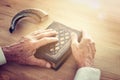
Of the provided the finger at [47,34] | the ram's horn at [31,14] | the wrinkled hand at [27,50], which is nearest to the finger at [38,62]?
the wrinkled hand at [27,50]

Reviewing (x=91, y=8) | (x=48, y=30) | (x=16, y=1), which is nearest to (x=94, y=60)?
(x=48, y=30)

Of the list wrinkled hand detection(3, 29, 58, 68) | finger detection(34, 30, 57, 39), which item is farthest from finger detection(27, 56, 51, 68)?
finger detection(34, 30, 57, 39)

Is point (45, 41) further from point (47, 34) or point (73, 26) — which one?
point (73, 26)

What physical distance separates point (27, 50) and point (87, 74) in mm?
253

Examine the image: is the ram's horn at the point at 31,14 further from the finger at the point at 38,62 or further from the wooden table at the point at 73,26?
the finger at the point at 38,62

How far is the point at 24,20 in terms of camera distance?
1188 mm

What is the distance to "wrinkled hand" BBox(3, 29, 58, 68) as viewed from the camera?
96 centimetres

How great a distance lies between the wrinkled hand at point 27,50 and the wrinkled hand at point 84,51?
9 centimetres

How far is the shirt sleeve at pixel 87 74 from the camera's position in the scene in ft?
2.92

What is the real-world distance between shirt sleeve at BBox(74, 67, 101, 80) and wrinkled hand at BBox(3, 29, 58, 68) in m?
0.12

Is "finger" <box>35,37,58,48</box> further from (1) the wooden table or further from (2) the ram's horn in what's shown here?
(2) the ram's horn

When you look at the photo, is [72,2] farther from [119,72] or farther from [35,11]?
[119,72]

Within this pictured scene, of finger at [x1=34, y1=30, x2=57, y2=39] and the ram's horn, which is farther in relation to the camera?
the ram's horn

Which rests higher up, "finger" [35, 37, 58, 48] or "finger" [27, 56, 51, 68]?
"finger" [35, 37, 58, 48]
